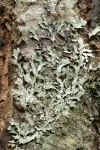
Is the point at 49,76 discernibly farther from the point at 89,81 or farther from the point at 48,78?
the point at 89,81

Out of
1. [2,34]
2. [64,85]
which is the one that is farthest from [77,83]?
[2,34]

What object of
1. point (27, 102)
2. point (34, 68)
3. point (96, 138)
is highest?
point (34, 68)

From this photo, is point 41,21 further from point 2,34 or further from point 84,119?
point 84,119

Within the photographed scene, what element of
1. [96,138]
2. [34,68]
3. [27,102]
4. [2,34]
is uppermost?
→ [2,34]

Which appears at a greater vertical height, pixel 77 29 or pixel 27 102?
pixel 77 29

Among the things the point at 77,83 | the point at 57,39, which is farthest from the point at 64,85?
the point at 57,39

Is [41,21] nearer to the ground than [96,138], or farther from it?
farther from it

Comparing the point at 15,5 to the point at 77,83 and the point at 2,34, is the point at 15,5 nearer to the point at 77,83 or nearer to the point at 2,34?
the point at 2,34

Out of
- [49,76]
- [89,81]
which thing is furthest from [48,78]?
[89,81]
